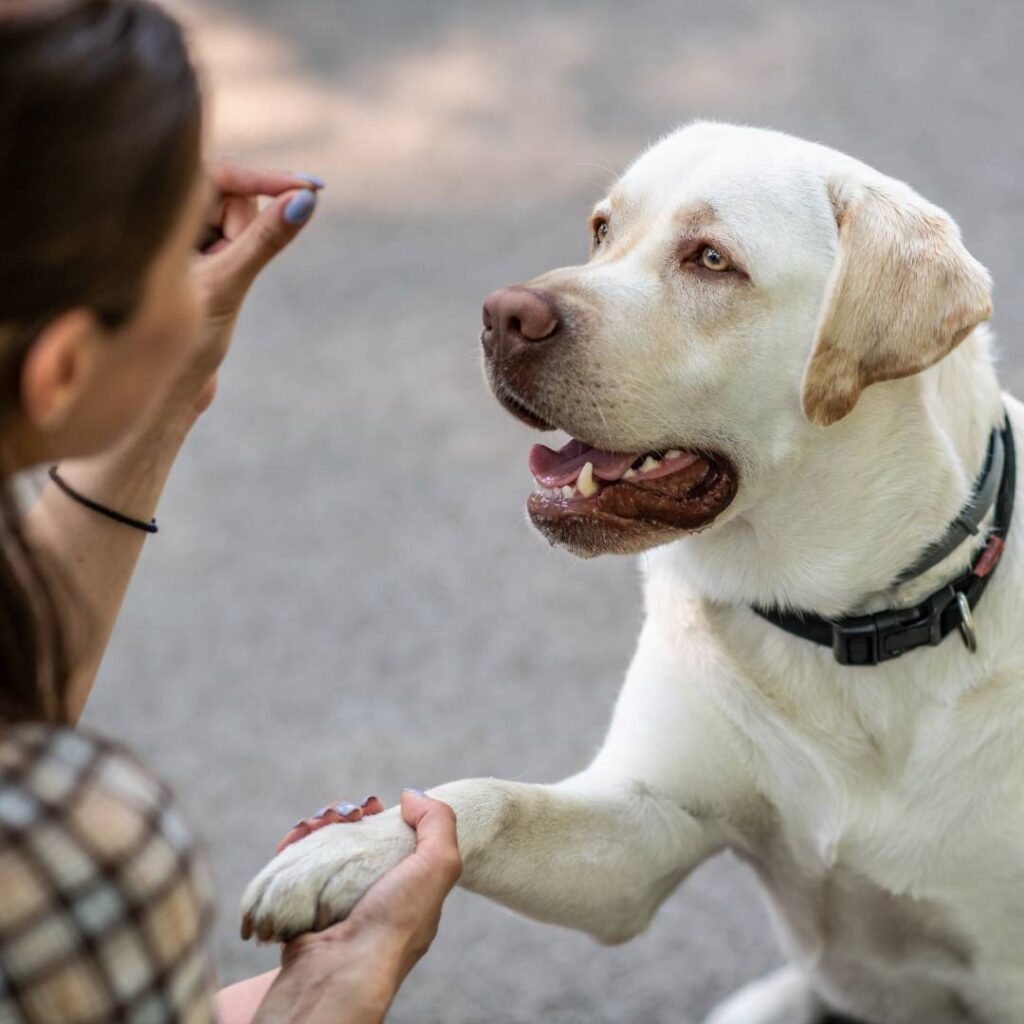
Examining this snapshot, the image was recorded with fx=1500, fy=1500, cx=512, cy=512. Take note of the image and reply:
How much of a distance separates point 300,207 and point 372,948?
863 mm

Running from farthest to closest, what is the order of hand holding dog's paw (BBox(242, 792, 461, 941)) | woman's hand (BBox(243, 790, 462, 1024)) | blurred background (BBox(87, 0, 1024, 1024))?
blurred background (BBox(87, 0, 1024, 1024)), hand holding dog's paw (BBox(242, 792, 461, 941)), woman's hand (BBox(243, 790, 462, 1024))

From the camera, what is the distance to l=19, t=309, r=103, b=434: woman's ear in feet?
4.02

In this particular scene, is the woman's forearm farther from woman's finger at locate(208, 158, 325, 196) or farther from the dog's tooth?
the dog's tooth

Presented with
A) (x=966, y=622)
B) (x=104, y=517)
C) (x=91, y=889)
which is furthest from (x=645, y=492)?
(x=91, y=889)

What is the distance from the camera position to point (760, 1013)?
104 inches

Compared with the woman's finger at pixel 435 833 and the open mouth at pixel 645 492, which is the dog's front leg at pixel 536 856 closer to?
the woman's finger at pixel 435 833

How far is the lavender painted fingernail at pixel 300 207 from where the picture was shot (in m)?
1.79

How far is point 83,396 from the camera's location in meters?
1.33

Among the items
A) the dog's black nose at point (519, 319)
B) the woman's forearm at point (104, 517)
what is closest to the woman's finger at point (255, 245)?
the woman's forearm at point (104, 517)

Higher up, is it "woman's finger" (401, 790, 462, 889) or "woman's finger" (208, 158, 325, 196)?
"woman's finger" (208, 158, 325, 196)

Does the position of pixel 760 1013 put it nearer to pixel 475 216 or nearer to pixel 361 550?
pixel 361 550

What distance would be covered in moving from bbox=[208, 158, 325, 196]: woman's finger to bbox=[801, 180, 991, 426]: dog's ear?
0.67m

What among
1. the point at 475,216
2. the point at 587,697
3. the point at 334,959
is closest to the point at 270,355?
the point at 475,216

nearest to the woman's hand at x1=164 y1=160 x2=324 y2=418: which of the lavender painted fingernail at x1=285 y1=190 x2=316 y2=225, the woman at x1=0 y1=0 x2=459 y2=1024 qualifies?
the lavender painted fingernail at x1=285 y1=190 x2=316 y2=225
